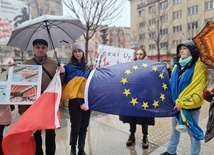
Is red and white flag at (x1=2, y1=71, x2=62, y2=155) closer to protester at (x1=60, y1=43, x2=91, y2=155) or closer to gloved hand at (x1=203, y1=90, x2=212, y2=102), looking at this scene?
protester at (x1=60, y1=43, x2=91, y2=155)

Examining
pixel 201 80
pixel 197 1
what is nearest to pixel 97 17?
pixel 201 80

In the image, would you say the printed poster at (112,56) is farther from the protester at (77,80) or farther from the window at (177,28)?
the window at (177,28)

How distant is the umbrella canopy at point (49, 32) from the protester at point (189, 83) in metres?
1.56

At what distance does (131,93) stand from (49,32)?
59.8 inches

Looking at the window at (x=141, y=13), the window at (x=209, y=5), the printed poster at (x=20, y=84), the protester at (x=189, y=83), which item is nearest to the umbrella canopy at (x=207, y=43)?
the protester at (x=189, y=83)

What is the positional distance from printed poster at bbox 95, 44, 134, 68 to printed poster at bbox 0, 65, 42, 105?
2263mm

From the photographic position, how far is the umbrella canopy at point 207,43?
237 centimetres

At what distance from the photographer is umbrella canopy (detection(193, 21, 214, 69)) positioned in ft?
7.78

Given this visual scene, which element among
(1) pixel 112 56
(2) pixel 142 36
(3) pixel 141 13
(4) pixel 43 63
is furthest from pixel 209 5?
(4) pixel 43 63

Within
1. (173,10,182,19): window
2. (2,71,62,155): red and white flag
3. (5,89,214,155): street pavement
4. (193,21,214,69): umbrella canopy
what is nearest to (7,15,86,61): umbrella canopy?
(2,71,62,155): red and white flag

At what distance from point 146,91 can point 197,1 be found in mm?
42034

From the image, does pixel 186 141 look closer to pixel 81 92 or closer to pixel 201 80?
pixel 201 80

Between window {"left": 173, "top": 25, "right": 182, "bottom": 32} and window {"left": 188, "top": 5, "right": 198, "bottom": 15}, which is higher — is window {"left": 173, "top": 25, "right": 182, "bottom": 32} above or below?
below

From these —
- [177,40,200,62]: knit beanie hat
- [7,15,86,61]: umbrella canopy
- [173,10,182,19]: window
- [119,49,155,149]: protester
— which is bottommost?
[119,49,155,149]: protester
